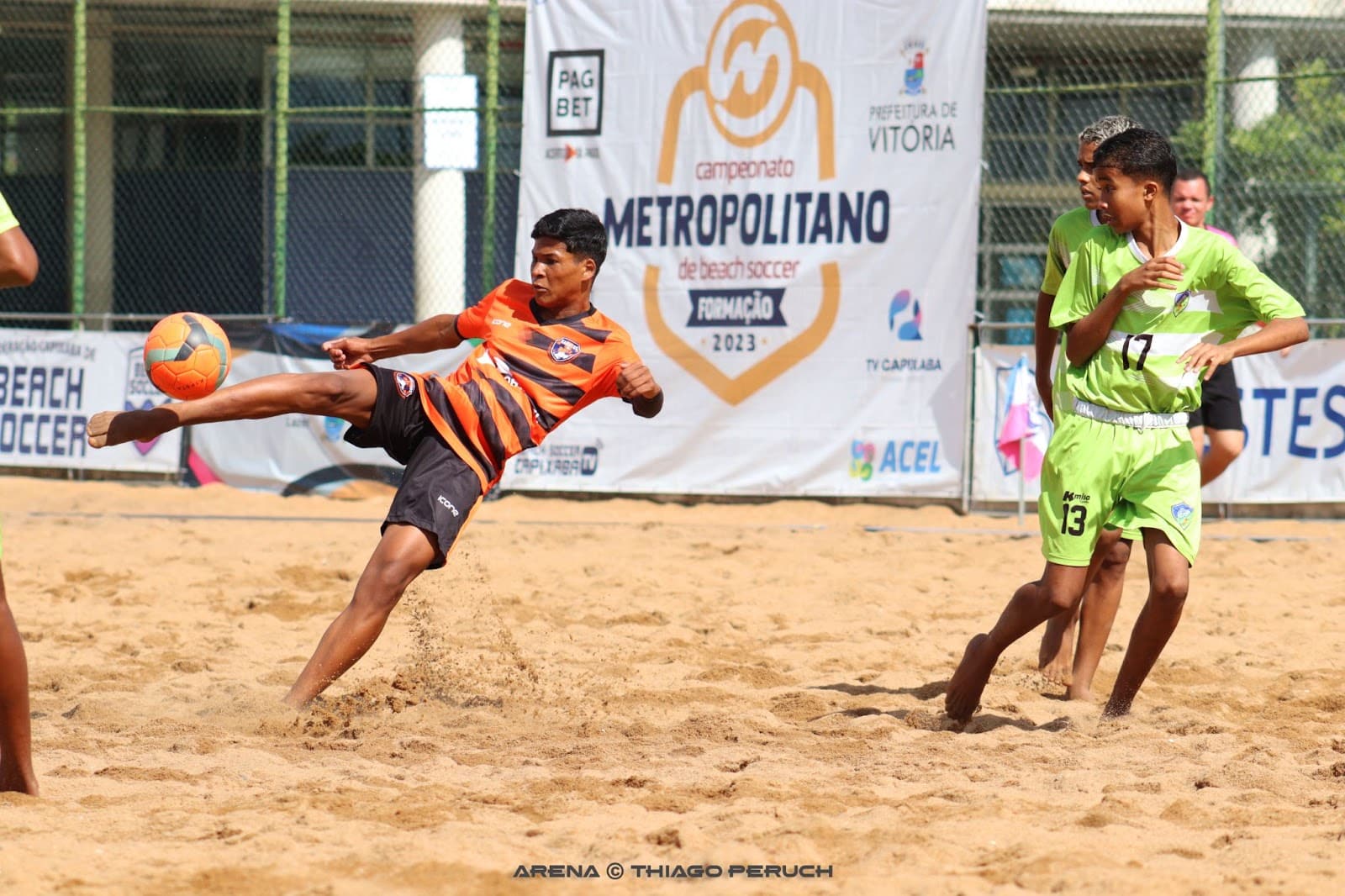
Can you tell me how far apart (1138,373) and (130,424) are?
125 inches

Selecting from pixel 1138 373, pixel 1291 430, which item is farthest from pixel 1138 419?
pixel 1291 430

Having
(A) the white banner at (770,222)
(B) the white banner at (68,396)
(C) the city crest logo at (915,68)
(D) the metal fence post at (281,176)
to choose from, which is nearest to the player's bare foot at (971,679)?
(A) the white banner at (770,222)

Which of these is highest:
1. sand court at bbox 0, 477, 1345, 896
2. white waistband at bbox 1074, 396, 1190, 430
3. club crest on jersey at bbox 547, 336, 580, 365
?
club crest on jersey at bbox 547, 336, 580, 365

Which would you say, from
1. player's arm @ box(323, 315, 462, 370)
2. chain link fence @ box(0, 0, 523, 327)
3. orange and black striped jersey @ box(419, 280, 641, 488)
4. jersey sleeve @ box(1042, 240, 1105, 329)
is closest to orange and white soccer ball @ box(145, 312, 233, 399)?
player's arm @ box(323, 315, 462, 370)

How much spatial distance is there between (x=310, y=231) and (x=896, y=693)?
1604cm

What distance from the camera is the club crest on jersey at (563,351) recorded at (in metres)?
5.30

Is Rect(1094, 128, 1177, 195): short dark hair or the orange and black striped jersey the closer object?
Rect(1094, 128, 1177, 195): short dark hair

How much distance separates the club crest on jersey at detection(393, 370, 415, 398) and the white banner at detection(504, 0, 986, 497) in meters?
6.09

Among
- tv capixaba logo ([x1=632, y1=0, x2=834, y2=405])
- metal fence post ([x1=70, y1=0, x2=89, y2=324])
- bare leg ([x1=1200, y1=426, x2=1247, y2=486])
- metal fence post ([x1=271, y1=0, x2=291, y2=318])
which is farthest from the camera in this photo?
metal fence post ([x1=70, y1=0, x2=89, y2=324])

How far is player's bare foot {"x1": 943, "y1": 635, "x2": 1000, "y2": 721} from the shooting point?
4.90 m

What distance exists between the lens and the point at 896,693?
564cm

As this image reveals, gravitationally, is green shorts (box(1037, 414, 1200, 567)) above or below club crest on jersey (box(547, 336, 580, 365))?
below

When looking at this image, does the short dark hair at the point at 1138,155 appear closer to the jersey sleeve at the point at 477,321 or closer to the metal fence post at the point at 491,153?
the jersey sleeve at the point at 477,321

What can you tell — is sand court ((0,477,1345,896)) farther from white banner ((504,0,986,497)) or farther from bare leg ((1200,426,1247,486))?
white banner ((504,0,986,497))
